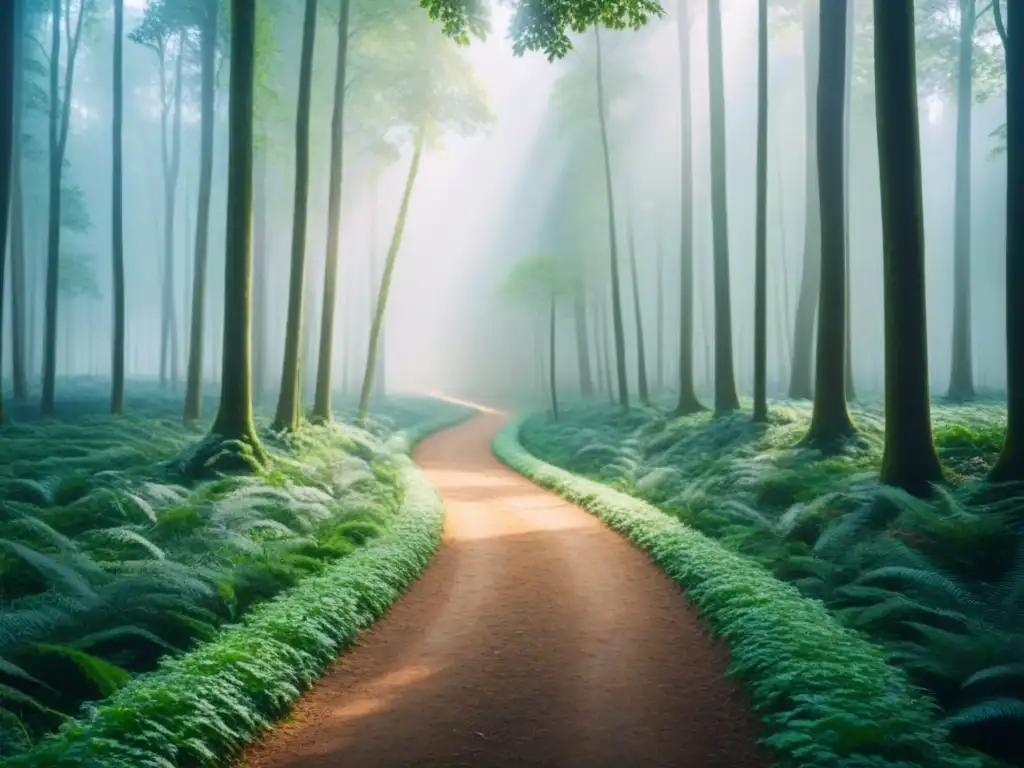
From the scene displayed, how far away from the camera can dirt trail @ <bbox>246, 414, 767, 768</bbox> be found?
14.8 ft

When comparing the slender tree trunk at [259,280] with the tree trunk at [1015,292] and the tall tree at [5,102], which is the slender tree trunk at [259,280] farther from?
the tree trunk at [1015,292]

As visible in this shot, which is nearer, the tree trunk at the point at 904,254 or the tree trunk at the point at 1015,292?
the tree trunk at the point at 1015,292

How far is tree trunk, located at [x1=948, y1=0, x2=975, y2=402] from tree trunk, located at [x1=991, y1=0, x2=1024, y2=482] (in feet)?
44.0

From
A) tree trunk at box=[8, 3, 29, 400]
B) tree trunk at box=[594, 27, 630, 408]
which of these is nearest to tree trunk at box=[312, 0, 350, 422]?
tree trunk at box=[594, 27, 630, 408]

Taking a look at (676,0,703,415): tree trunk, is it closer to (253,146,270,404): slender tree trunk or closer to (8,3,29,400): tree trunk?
(253,146,270,404): slender tree trunk

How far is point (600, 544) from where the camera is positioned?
33.4 feet

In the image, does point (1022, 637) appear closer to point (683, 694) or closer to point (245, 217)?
point (683, 694)

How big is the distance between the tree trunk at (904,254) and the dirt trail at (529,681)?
359 cm

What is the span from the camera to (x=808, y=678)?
4.82 meters

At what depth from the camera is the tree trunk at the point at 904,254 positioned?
868 cm

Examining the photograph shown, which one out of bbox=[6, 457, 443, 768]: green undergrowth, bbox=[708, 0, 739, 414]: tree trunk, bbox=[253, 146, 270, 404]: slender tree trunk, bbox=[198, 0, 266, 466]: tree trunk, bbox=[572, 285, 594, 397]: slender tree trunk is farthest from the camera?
bbox=[572, 285, 594, 397]: slender tree trunk

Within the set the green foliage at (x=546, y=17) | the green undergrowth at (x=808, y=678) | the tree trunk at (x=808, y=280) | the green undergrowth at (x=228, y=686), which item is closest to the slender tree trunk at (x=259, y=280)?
the green foliage at (x=546, y=17)

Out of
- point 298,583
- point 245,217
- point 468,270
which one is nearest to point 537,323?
point 468,270

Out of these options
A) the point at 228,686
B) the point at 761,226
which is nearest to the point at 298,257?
the point at 761,226
